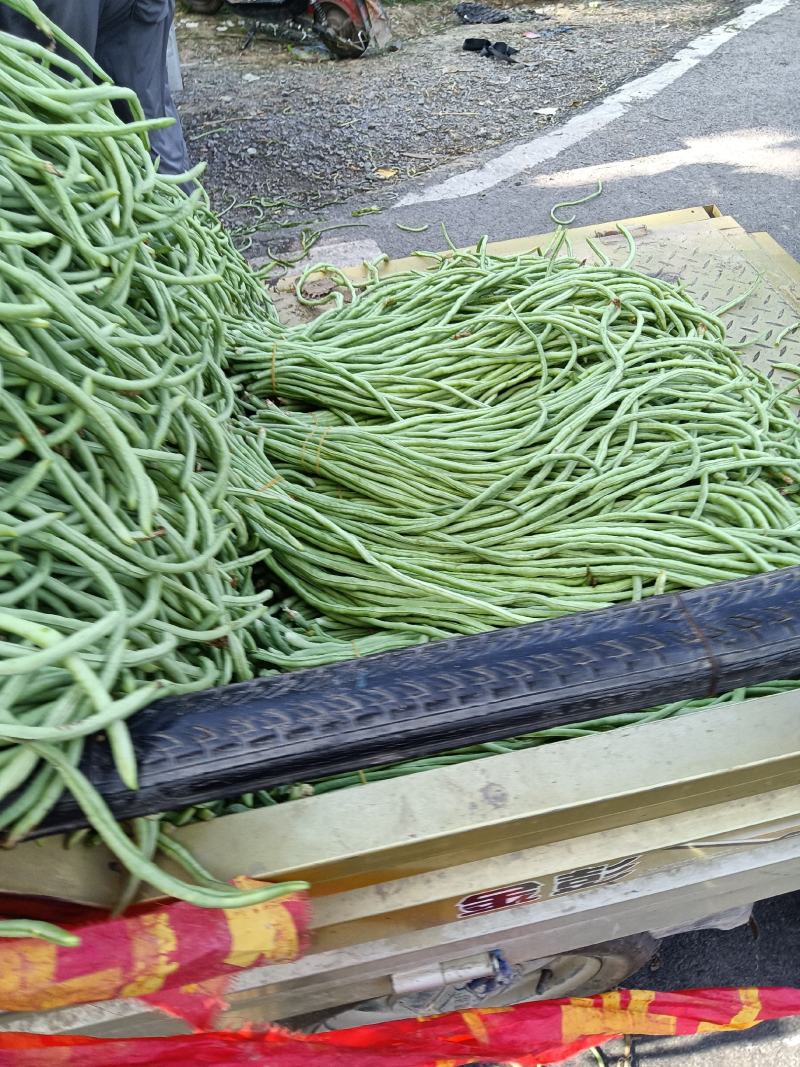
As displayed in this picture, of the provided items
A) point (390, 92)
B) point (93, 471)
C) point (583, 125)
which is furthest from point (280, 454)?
point (390, 92)

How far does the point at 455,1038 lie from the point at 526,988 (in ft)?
1.24

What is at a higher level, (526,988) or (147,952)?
(147,952)

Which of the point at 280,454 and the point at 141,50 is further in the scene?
the point at 141,50

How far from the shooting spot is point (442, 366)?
1.99 metres

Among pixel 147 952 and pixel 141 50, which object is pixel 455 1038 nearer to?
pixel 147 952

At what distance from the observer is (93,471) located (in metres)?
1.08

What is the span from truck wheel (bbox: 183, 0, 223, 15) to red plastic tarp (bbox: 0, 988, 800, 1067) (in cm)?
747

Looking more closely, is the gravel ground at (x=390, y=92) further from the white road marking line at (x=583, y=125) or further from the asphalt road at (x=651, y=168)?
the asphalt road at (x=651, y=168)

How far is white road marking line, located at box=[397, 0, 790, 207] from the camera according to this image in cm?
431

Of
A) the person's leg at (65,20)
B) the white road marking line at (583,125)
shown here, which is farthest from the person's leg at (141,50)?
the white road marking line at (583,125)

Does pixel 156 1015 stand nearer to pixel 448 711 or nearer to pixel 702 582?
pixel 448 711

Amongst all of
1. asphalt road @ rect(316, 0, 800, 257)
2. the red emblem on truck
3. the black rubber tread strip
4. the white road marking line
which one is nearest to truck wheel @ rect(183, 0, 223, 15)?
asphalt road @ rect(316, 0, 800, 257)

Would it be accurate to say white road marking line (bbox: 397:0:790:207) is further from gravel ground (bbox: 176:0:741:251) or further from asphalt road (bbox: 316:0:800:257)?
gravel ground (bbox: 176:0:741:251)

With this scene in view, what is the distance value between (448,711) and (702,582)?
810 mm
